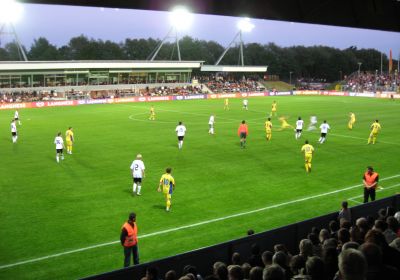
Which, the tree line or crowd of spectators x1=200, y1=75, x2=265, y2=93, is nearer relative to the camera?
crowd of spectators x1=200, y1=75, x2=265, y2=93

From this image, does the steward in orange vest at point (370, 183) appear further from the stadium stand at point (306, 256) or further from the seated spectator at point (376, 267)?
the seated spectator at point (376, 267)

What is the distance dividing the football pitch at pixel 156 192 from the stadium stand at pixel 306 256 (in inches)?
121

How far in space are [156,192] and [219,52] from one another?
13344 cm

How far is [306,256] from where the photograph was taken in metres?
7.38

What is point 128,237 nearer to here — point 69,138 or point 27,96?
point 69,138

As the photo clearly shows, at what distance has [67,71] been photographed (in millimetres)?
79438

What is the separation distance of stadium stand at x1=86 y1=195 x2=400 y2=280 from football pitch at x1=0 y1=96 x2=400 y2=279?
308cm

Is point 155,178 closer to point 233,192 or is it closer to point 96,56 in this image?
point 233,192

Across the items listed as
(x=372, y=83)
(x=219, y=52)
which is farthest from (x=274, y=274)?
(x=219, y=52)

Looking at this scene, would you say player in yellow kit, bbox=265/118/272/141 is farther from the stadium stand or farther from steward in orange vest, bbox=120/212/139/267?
steward in orange vest, bbox=120/212/139/267

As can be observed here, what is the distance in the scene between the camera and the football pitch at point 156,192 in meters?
12.9

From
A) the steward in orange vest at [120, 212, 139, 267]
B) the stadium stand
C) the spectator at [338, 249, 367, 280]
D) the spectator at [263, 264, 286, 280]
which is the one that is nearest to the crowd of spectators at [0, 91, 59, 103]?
the steward in orange vest at [120, 212, 139, 267]

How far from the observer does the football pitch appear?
12852 mm

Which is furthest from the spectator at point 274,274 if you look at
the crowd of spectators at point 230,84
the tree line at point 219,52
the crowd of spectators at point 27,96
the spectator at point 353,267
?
the tree line at point 219,52
